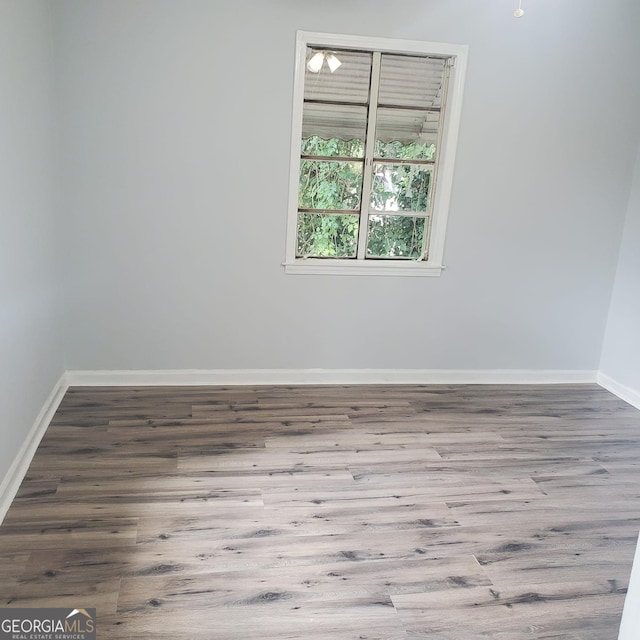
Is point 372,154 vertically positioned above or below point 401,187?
above

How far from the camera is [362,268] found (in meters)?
4.03

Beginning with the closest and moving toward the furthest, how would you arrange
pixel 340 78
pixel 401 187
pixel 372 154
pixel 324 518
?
pixel 324 518 < pixel 340 78 < pixel 372 154 < pixel 401 187

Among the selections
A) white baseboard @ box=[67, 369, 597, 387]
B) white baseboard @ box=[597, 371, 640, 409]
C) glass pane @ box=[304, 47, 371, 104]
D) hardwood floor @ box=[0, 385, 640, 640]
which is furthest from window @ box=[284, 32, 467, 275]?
white baseboard @ box=[597, 371, 640, 409]

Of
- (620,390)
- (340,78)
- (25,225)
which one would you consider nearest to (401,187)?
A: (340,78)

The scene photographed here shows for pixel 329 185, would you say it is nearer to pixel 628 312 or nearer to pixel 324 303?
pixel 324 303

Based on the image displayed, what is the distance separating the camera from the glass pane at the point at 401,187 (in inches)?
159

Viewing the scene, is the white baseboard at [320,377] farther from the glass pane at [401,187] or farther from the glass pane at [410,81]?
the glass pane at [410,81]

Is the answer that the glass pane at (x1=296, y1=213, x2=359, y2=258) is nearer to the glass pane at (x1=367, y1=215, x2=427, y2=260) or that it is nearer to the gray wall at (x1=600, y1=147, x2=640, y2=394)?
the glass pane at (x1=367, y1=215, x2=427, y2=260)

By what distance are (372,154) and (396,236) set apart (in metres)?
0.57

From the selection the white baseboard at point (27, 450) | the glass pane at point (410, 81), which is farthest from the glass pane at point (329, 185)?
the white baseboard at point (27, 450)

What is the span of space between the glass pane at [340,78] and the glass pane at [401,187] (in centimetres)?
48

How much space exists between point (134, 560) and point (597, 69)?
3956 millimetres

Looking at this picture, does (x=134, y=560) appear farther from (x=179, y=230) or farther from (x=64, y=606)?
(x=179, y=230)

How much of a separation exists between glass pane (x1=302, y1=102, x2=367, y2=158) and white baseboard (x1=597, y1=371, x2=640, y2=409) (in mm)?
2396
